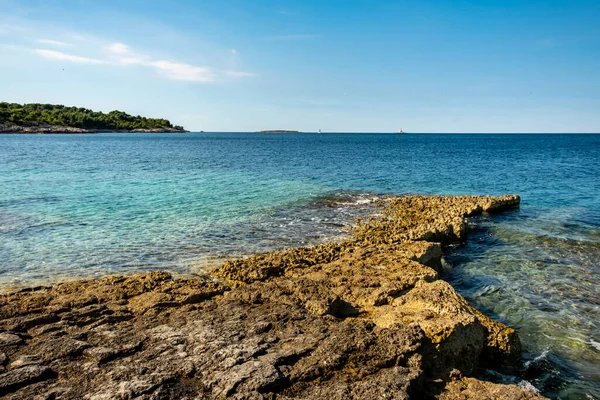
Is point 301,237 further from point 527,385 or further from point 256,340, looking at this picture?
point 527,385

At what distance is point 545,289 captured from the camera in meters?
13.2

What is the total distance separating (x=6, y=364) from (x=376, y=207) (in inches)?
921

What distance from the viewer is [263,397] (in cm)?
579

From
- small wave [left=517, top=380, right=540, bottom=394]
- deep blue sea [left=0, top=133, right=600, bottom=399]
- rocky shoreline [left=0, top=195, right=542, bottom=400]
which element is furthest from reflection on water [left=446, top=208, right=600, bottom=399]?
rocky shoreline [left=0, top=195, right=542, bottom=400]

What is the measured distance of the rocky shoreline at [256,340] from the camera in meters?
6.05

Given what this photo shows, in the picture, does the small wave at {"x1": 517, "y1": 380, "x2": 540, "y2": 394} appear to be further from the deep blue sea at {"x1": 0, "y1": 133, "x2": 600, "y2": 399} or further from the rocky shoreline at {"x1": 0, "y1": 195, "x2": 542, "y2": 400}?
the rocky shoreline at {"x1": 0, "y1": 195, "x2": 542, "y2": 400}

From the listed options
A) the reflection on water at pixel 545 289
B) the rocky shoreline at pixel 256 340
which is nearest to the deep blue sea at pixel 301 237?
the reflection on water at pixel 545 289

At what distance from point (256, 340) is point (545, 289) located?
11048 millimetres

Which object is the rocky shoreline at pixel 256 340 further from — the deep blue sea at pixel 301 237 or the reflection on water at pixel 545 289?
the deep blue sea at pixel 301 237

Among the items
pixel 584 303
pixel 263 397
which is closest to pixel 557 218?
pixel 584 303

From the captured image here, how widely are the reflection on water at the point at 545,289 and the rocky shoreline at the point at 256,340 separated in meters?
1.24

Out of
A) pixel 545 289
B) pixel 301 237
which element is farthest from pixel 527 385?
pixel 301 237

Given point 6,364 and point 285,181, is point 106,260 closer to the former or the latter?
point 6,364

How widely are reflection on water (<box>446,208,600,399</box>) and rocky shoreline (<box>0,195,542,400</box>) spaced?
1244mm
